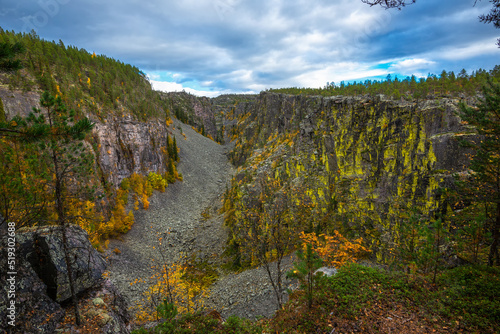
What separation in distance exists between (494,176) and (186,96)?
123996 mm

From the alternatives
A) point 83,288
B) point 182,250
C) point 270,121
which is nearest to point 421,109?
point 83,288

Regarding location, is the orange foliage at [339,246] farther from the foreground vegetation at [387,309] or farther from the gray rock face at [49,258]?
the gray rock face at [49,258]

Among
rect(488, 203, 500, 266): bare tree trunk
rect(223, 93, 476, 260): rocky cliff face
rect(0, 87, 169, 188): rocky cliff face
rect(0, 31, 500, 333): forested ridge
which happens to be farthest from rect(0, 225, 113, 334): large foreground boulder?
rect(0, 87, 169, 188): rocky cliff face

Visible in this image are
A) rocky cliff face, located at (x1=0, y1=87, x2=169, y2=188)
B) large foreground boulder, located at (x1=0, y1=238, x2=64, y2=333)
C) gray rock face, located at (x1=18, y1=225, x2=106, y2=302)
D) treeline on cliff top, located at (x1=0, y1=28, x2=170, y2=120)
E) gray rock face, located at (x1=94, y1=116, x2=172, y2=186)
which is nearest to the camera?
large foreground boulder, located at (x1=0, y1=238, x2=64, y2=333)

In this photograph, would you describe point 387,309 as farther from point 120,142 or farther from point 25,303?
point 120,142

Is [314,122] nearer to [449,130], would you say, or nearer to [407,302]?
[449,130]

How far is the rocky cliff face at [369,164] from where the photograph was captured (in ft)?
68.2

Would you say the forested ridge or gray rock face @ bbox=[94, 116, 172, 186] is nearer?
the forested ridge

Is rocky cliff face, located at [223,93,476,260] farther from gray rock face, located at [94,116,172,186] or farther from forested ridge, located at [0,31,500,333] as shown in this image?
gray rock face, located at [94,116,172,186]

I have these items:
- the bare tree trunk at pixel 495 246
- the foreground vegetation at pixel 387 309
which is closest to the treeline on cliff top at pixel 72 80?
the foreground vegetation at pixel 387 309

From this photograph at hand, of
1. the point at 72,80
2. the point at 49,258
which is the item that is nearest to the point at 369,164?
the point at 49,258

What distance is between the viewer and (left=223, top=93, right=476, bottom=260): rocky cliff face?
68.2 feet

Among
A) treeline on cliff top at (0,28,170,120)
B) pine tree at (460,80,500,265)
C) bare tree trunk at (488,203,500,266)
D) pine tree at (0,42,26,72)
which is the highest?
treeline on cliff top at (0,28,170,120)

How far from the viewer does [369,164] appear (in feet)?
89.4
